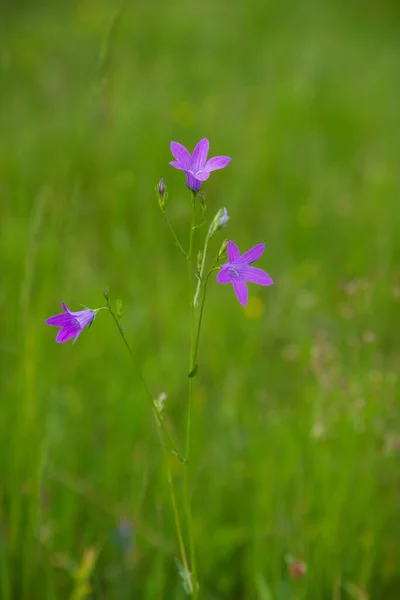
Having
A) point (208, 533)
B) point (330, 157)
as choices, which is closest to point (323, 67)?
point (330, 157)

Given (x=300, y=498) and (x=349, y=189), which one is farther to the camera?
(x=349, y=189)

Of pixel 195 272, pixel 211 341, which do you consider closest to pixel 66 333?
pixel 195 272

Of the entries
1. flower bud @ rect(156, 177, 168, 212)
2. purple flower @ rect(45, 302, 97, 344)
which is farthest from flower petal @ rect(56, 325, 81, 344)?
flower bud @ rect(156, 177, 168, 212)

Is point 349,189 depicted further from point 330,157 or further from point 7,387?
point 7,387

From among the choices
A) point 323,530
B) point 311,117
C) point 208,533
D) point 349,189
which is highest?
point 311,117

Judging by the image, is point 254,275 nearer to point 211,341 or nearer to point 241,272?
point 241,272

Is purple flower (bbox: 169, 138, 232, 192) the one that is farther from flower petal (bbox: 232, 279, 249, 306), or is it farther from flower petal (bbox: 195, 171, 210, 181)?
flower petal (bbox: 232, 279, 249, 306)
